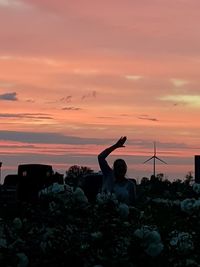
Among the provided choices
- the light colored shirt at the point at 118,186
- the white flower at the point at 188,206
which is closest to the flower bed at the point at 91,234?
the white flower at the point at 188,206

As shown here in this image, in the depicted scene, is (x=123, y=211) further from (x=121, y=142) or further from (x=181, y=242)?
(x=121, y=142)

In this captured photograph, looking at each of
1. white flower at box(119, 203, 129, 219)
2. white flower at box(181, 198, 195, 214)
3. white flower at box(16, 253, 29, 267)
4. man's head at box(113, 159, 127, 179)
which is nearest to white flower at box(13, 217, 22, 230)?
white flower at box(16, 253, 29, 267)

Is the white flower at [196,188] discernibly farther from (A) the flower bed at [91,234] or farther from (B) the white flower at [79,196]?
(B) the white flower at [79,196]

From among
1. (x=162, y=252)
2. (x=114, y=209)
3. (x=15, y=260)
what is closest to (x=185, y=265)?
(x=162, y=252)

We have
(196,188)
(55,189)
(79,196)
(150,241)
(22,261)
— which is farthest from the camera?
(196,188)

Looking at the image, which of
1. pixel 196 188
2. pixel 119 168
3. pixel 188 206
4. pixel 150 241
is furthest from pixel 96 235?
pixel 119 168

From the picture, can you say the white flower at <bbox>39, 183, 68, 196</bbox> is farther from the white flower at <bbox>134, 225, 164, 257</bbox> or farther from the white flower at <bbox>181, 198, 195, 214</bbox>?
the white flower at <bbox>181, 198, 195, 214</bbox>

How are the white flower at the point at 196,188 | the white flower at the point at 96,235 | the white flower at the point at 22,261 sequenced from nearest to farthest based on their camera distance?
the white flower at the point at 22,261 → the white flower at the point at 96,235 → the white flower at the point at 196,188

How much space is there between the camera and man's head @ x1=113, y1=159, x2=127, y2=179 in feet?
36.9

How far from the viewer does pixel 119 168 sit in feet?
37.3

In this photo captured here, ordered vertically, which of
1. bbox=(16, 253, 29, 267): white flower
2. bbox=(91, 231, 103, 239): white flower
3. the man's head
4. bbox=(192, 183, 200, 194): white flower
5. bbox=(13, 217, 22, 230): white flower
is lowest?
bbox=(16, 253, 29, 267): white flower

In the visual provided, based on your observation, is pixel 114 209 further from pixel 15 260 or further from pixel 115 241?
pixel 15 260

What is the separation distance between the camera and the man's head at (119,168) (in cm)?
1125

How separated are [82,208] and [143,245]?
0.72m
